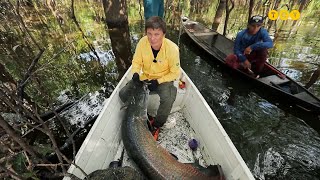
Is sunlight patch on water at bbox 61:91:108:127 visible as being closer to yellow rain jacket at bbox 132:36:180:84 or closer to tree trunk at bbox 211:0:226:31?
yellow rain jacket at bbox 132:36:180:84

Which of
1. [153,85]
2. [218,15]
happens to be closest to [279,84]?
[153,85]

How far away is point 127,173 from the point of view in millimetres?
2445

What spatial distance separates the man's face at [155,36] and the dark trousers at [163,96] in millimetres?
787

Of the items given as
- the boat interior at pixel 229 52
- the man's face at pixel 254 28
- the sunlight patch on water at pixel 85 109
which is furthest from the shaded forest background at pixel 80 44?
the man's face at pixel 254 28

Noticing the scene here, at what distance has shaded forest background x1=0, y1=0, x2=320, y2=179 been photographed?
5000mm

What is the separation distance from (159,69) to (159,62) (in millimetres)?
159

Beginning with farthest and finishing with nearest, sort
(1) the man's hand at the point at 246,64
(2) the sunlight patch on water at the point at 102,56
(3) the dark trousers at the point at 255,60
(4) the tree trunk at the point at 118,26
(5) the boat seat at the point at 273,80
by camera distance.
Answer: (4) the tree trunk at the point at 118,26 → (2) the sunlight patch on water at the point at 102,56 → (1) the man's hand at the point at 246,64 → (3) the dark trousers at the point at 255,60 → (5) the boat seat at the point at 273,80

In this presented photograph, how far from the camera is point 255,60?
19.9 feet

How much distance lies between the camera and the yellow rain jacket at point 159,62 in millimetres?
3818

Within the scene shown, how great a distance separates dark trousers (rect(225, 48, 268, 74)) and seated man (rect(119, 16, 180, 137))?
291 centimetres

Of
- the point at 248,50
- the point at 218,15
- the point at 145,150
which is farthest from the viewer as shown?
the point at 218,15

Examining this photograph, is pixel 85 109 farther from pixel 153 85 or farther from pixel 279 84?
pixel 279 84

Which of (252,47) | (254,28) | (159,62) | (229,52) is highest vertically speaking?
(254,28)

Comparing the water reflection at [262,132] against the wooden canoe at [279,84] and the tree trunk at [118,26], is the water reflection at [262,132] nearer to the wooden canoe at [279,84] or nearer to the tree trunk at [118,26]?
the wooden canoe at [279,84]
